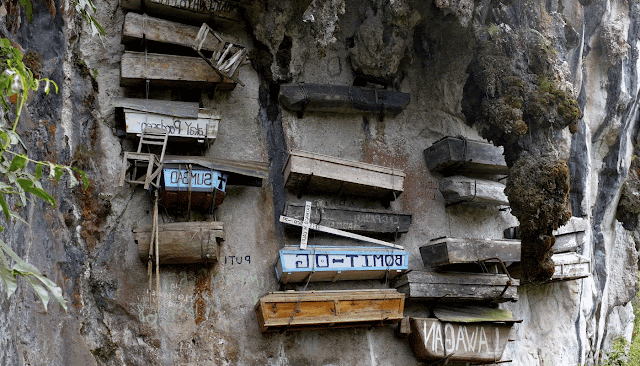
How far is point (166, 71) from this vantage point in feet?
21.7

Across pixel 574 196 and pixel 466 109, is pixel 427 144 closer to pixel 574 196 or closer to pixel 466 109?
pixel 466 109

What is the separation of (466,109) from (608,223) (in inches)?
161

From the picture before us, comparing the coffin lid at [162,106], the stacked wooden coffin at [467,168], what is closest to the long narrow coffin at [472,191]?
the stacked wooden coffin at [467,168]

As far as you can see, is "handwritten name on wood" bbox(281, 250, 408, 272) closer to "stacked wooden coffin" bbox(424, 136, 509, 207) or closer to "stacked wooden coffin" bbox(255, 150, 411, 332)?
"stacked wooden coffin" bbox(255, 150, 411, 332)

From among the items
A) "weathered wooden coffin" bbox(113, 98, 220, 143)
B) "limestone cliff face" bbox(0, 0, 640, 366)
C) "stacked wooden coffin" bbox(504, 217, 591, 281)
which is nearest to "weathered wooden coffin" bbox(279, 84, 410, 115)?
"limestone cliff face" bbox(0, 0, 640, 366)

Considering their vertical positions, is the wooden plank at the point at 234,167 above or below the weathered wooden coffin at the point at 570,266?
above

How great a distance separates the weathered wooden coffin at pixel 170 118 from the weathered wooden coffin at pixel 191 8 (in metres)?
1.18

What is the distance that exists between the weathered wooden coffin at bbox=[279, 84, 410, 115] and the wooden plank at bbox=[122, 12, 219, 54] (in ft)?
3.88

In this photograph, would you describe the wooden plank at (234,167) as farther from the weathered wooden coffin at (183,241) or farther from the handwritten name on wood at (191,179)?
the weathered wooden coffin at (183,241)

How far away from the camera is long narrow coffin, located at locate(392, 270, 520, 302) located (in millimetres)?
6910

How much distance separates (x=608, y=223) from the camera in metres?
10.1

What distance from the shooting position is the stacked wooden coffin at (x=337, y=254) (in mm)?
6262

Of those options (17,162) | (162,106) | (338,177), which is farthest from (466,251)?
(17,162)

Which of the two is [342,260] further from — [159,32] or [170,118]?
[159,32]
